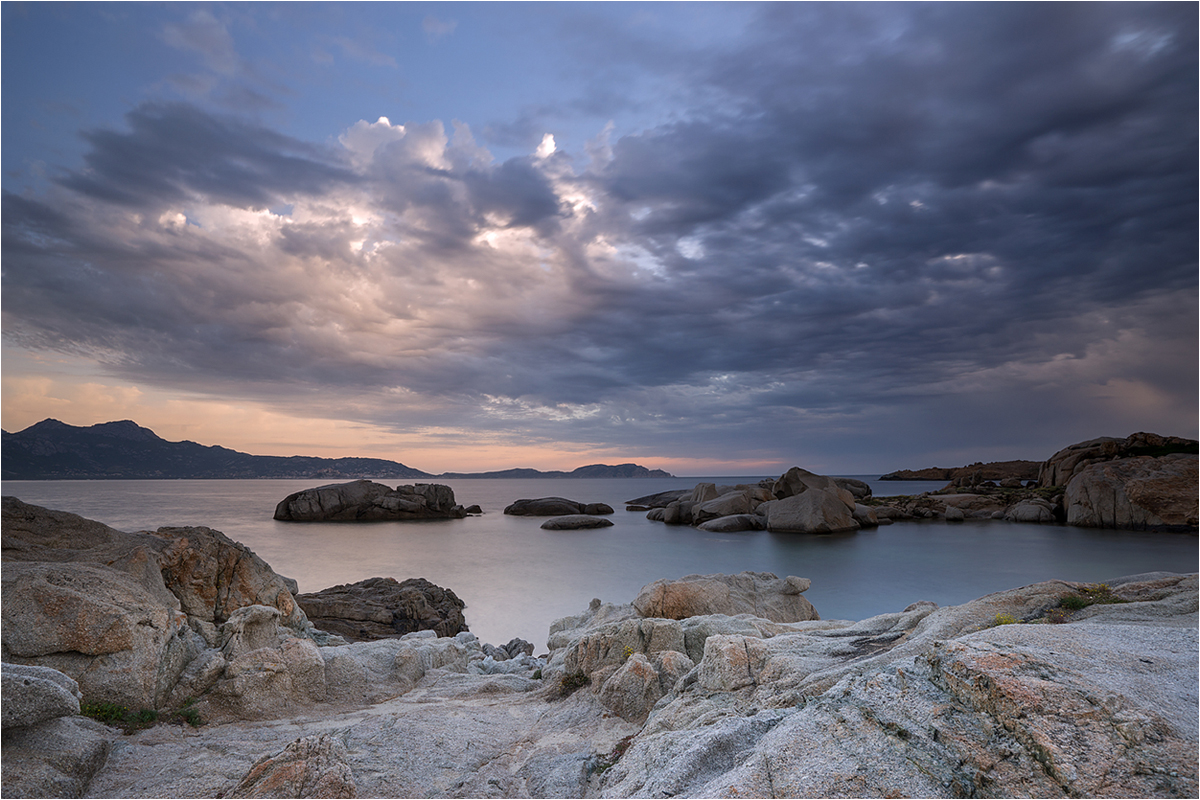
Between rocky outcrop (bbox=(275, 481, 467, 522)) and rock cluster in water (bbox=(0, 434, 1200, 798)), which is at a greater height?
rock cluster in water (bbox=(0, 434, 1200, 798))

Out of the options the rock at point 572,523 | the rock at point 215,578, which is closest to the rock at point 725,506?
the rock at point 572,523

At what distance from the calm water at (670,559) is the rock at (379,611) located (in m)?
2.97

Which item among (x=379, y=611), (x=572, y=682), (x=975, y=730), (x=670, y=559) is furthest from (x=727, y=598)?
(x=670, y=559)

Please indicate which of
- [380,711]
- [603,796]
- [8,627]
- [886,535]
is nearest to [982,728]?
[603,796]

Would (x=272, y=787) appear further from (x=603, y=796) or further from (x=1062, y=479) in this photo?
(x=1062, y=479)

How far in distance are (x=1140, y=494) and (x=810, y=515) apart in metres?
25.6

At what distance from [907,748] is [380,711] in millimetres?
10062

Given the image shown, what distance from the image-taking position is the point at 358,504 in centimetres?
7012

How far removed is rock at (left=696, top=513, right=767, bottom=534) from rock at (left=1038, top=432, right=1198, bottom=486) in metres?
33.4

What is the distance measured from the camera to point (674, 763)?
18.2 ft

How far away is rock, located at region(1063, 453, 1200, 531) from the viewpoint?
44.8 meters

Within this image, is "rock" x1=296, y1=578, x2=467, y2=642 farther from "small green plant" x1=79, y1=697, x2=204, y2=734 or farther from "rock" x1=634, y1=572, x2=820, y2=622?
"small green plant" x1=79, y1=697, x2=204, y2=734

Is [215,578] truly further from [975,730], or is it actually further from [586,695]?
[975,730]

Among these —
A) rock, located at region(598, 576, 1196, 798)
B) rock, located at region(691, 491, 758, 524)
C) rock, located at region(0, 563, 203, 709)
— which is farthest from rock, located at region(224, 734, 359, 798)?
rock, located at region(691, 491, 758, 524)
